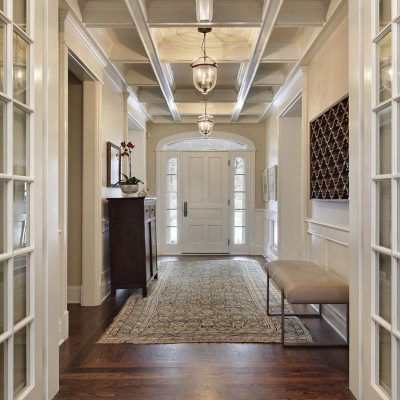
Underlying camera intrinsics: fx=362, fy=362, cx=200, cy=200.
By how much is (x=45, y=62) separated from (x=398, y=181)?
188cm

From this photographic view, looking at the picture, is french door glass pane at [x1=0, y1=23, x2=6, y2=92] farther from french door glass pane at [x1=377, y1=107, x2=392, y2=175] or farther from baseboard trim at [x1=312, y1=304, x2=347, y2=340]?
baseboard trim at [x1=312, y1=304, x2=347, y2=340]

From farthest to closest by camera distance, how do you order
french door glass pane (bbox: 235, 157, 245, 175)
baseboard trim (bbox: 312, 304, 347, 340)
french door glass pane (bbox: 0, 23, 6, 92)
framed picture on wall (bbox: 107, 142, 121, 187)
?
french door glass pane (bbox: 235, 157, 245, 175) < framed picture on wall (bbox: 107, 142, 121, 187) < baseboard trim (bbox: 312, 304, 347, 340) < french door glass pane (bbox: 0, 23, 6, 92)

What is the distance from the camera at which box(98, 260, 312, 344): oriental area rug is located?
9.77 ft

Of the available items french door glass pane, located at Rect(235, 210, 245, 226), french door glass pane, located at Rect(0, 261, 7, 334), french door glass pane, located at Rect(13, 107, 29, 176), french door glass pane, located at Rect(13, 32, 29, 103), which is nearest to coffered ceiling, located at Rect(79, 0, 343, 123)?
french door glass pane, located at Rect(13, 32, 29, 103)

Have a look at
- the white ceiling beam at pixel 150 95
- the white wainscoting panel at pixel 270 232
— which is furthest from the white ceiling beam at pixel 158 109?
the white wainscoting panel at pixel 270 232

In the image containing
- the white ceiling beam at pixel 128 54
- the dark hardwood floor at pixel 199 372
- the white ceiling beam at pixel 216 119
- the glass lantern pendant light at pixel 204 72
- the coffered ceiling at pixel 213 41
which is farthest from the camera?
the white ceiling beam at pixel 216 119

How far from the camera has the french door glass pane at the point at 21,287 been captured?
169 centimetres

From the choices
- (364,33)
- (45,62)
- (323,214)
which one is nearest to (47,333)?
(45,62)

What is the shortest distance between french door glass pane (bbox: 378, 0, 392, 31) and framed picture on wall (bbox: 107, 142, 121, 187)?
3.17 meters

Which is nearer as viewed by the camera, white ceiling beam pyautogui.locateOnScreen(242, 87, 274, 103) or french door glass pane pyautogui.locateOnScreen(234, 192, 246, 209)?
white ceiling beam pyautogui.locateOnScreen(242, 87, 274, 103)

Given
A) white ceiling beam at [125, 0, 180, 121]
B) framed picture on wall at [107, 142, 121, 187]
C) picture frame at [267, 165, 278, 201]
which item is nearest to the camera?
white ceiling beam at [125, 0, 180, 121]

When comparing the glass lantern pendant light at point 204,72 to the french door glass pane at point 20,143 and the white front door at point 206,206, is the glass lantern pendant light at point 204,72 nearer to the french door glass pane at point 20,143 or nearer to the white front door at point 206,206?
the french door glass pane at point 20,143

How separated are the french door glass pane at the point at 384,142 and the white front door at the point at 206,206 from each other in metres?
5.56

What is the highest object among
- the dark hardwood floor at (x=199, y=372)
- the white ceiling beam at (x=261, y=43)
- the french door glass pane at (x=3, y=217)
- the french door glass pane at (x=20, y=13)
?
the white ceiling beam at (x=261, y=43)
